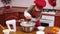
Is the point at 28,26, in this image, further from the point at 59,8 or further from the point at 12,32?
the point at 59,8

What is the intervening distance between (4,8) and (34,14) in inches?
24.3

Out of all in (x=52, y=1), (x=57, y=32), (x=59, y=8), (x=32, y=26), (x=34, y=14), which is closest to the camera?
(x=57, y=32)

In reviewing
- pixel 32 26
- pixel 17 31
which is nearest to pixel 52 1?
pixel 32 26

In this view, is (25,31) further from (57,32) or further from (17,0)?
(17,0)

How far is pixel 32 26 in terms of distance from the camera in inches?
67.6

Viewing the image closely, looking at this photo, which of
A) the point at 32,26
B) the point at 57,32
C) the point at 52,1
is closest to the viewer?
the point at 57,32

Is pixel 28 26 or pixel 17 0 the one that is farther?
pixel 17 0

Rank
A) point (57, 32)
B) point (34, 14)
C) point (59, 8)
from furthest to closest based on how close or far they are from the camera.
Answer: point (59, 8)
point (34, 14)
point (57, 32)

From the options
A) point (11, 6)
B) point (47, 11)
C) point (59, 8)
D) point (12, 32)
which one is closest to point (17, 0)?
point (11, 6)

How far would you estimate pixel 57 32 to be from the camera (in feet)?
5.30

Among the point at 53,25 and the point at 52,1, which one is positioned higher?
the point at 52,1

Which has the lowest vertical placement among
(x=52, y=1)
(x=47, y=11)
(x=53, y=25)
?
(x=53, y=25)

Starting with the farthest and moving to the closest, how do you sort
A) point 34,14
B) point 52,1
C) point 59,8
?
point 59,8
point 52,1
point 34,14

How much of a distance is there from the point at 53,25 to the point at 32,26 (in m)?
0.42
